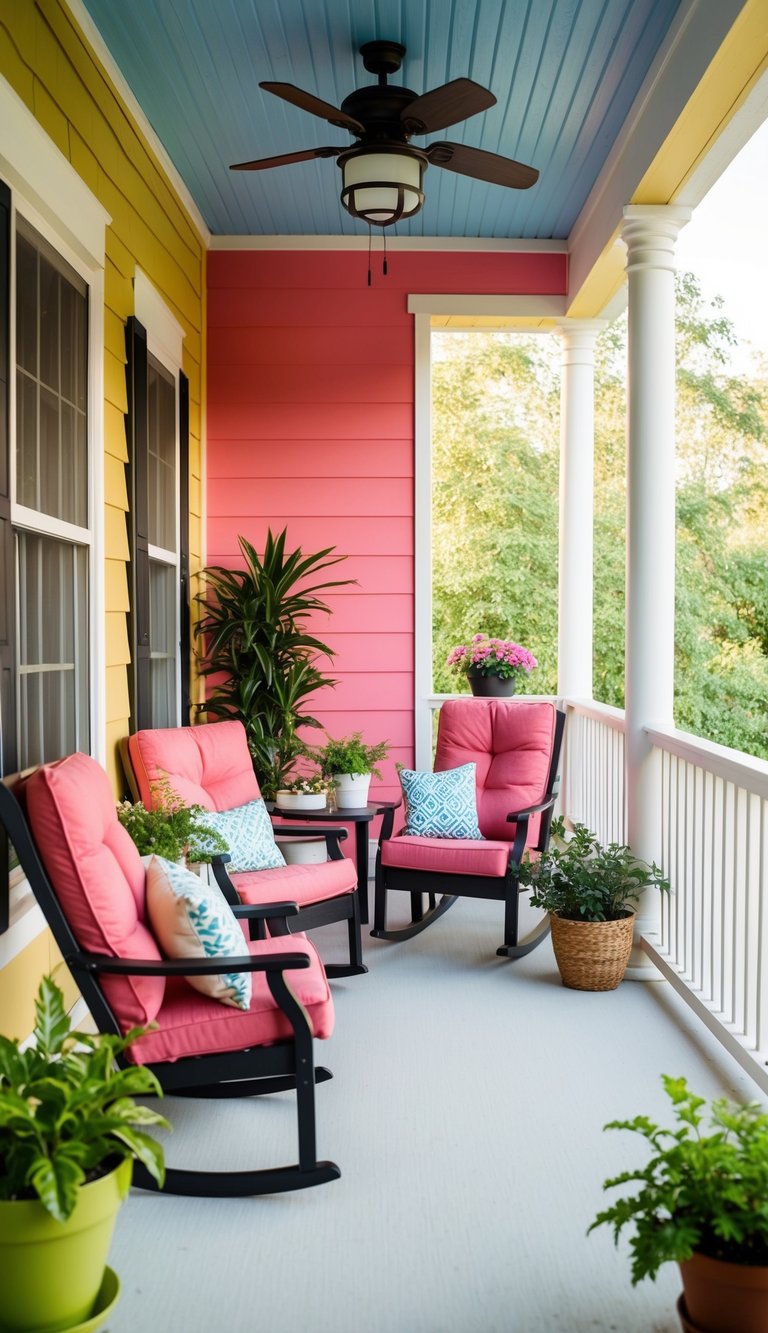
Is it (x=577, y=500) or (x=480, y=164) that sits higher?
(x=480, y=164)

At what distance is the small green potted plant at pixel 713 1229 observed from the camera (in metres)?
1.67

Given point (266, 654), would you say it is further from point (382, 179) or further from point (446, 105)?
point (446, 105)

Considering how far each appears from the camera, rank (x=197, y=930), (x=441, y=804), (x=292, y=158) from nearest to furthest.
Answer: (x=197, y=930), (x=292, y=158), (x=441, y=804)

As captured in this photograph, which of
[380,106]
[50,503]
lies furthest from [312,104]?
[50,503]

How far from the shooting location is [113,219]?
4.04 metres

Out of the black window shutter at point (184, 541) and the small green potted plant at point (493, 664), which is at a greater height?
the black window shutter at point (184, 541)

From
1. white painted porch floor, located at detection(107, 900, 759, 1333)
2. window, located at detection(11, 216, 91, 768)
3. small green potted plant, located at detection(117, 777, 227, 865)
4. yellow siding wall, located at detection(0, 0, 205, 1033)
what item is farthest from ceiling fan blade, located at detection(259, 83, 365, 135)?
white painted porch floor, located at detection(107, 900, 759, 1333)

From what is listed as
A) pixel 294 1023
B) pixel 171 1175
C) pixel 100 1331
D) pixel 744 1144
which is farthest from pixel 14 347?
pixel 744 1144

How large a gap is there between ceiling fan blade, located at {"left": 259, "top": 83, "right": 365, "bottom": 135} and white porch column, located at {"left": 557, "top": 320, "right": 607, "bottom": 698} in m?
2.82

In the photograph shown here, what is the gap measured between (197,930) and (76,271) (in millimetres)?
2195

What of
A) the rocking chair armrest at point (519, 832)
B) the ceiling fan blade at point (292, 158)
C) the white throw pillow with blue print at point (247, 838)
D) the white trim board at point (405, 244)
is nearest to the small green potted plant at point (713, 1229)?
the white throw pillow with blue print at point (247, 838)

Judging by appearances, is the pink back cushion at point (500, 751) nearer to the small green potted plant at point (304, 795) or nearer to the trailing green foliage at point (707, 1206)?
the small green potted plant at point (304, 795)

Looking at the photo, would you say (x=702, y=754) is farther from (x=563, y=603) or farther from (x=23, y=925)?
(x=563, y=603)

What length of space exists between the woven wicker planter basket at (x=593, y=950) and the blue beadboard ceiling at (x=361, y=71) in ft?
9.72
